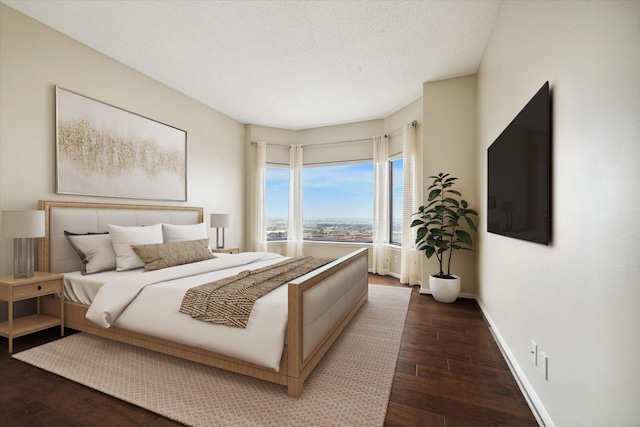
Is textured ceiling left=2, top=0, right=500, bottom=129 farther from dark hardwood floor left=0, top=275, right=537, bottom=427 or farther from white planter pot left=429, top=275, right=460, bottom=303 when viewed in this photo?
A: dark hardwood floor left=0, top=275, right=537, bottom=427

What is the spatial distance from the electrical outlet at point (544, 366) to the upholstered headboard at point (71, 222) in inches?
155

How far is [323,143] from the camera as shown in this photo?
19.4ft

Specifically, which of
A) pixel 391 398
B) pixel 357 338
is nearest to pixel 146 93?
pixel 357 338

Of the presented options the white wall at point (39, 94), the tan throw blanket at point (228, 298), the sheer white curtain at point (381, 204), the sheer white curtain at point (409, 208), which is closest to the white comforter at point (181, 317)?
the tan throw blanket at point (228, 298)

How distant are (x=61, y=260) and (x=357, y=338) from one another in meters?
2.95

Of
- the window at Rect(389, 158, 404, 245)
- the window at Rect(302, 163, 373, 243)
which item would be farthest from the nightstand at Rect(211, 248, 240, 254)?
the window at Rect(389, 158, 404, 245)

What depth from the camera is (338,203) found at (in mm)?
5996

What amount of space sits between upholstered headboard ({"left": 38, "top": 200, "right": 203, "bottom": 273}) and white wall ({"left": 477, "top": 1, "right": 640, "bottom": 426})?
12.9 ft

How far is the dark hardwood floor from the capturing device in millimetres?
1577

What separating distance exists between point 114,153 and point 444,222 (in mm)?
4225

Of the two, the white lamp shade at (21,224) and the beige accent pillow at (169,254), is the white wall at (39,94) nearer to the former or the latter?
the white lamp shade at (21,224)

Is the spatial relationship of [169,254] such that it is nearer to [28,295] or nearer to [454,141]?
[28,295]

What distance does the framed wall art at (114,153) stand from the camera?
299 cm

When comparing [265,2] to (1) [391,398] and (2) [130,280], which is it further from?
(1) [391,398]
